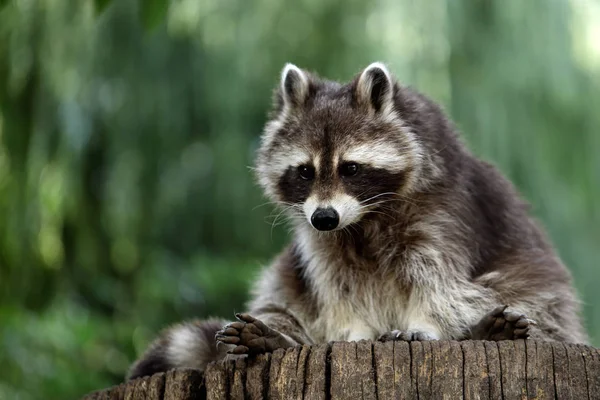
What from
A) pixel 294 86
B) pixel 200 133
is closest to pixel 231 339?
pixel 294 86

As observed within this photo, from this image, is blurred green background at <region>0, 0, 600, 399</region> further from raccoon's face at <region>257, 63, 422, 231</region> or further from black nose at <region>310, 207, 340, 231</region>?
black nose at <region>310, 207, 340, 231</region>

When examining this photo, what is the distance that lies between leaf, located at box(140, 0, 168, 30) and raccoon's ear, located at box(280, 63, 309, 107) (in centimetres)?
118

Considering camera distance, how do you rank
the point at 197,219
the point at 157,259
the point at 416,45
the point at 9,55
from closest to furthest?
1. the point at 9,55
2. the point at 416,45
3. the point at 157,259
4. the point at 197,219

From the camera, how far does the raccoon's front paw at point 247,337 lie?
11.9ft

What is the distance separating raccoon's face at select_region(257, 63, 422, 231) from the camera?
4.28 meters

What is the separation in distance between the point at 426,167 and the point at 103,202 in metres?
3.96

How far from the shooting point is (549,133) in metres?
7.85

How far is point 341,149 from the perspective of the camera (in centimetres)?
432

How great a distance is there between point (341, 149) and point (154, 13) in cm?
119

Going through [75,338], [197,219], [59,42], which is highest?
[59,42]

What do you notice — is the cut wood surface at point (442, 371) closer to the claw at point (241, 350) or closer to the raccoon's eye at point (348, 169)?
the claw at point (241, 350)

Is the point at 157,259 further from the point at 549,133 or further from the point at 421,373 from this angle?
the point at 421,373

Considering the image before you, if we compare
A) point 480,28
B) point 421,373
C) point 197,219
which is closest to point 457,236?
point 421,373

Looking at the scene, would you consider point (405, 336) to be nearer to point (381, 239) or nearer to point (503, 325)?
point (503, 325)
